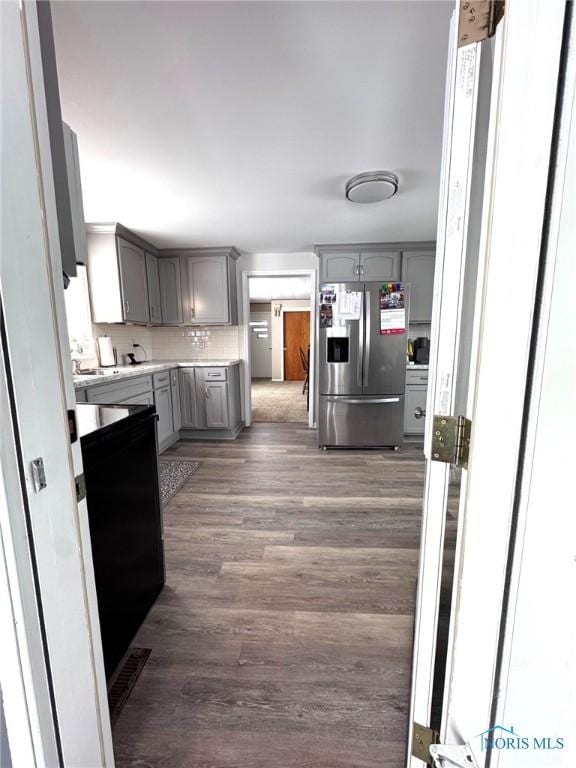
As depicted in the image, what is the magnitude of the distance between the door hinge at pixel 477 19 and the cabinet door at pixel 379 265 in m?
3.28

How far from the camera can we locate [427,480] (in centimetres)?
69

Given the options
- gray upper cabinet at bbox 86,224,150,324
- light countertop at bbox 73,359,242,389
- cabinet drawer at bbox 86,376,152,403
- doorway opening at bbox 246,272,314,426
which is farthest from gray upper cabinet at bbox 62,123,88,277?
doorway opening at bbox 246,272,314,426

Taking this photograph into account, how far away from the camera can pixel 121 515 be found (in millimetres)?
1200

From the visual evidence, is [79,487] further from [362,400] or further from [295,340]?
[295,340]

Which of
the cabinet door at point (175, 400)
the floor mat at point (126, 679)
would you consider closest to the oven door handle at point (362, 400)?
the cabinet door at point (175, 400)

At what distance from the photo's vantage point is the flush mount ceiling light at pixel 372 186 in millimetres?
2135

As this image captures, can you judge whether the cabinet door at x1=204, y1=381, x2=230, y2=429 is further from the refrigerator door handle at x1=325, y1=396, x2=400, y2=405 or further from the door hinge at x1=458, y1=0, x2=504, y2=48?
the door hinge at x1=458, y1=0, x2=504, y2=48

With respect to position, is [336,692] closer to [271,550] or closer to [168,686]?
[168,686]

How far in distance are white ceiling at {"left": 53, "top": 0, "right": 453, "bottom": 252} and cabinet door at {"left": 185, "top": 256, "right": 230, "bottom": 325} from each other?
1.24m

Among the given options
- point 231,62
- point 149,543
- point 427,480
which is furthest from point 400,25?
point 149,543

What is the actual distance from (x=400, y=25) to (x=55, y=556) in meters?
1.90

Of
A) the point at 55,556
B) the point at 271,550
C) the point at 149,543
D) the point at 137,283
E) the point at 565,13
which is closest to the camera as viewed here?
the point at 565,13

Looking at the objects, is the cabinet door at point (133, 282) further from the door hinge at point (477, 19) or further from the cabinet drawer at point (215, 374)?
the door hinge at point (477, 19)

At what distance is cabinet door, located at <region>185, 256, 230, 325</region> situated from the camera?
152 inches
